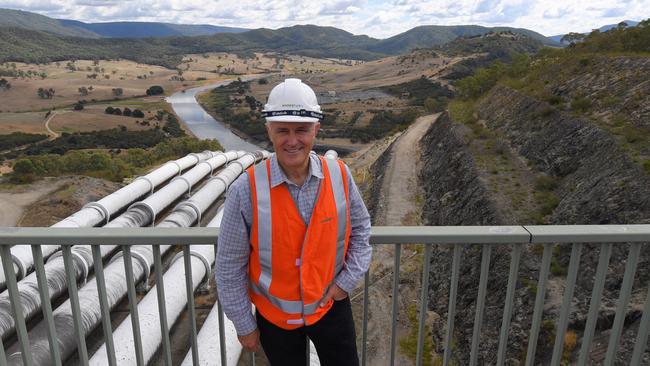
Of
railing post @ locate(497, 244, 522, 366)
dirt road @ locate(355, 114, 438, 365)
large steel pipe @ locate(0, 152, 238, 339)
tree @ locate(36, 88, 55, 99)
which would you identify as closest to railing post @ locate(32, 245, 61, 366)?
railing post @ locate(497, 244, 522, 366)

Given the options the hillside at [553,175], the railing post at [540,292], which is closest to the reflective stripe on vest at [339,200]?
the railing post at [540,292]

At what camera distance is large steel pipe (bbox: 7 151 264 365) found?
37.9 feet

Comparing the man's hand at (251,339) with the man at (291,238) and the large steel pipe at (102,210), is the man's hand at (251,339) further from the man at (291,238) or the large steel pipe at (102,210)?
the large steel pipe at (102,210)

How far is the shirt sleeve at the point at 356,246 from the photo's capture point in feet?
10.1

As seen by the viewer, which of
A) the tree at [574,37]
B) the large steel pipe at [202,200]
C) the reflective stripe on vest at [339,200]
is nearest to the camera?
the reflective stripe on vest at [339,200]

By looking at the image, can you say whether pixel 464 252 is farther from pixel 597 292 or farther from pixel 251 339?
pixel 251 339

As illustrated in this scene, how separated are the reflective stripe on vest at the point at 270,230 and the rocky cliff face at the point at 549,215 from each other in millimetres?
9300

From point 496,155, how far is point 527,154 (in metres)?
2.08

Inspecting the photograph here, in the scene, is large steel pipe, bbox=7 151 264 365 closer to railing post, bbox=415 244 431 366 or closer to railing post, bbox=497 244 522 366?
railing post, bbox=415 244 431 366

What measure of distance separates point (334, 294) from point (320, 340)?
1.24 feet

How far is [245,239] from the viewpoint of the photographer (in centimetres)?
285

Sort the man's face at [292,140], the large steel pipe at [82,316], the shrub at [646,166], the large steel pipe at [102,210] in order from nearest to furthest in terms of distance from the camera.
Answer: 1. the man's face at [292,140]
2. the large steel pipe at [82,316]
3. the shrub at [646,166]
4. the large steel pipe at [102,210]

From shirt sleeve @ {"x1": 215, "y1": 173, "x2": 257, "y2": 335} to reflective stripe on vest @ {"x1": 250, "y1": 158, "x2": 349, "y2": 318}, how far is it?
0.10 metres

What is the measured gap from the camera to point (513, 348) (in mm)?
12391
